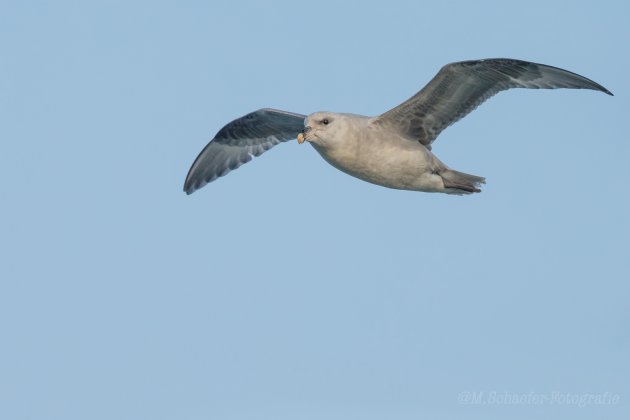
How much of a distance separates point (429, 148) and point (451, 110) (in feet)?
2.02

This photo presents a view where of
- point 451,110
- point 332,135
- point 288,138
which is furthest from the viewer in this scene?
point 288,138

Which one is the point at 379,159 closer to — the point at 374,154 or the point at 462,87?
the point at 374,154

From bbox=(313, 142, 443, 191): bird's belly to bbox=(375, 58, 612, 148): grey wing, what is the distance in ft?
1.38

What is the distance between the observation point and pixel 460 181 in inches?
630

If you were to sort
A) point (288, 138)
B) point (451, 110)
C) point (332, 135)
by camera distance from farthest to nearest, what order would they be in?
point (288, 138) < point (451, 110) < point (332, 135)

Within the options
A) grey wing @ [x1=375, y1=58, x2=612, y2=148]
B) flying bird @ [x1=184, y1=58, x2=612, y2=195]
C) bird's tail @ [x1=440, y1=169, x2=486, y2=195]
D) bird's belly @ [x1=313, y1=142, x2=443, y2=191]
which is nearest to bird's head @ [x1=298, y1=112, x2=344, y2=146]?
flying bird @ [x1=184, y1=58, x2=612, y2=195]

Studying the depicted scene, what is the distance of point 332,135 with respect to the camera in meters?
15.2

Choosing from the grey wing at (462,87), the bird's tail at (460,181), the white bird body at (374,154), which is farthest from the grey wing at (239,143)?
the bird's tail at (460,181)

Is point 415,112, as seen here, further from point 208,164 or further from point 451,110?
point 208,164

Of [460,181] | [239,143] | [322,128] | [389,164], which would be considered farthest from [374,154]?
[239,143]

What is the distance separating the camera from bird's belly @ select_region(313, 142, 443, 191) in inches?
602

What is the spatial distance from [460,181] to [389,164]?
117cm

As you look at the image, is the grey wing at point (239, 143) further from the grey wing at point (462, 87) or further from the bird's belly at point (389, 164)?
the bird's belly at point (389, 164)

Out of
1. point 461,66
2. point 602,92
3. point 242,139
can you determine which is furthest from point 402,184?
point 242,139
